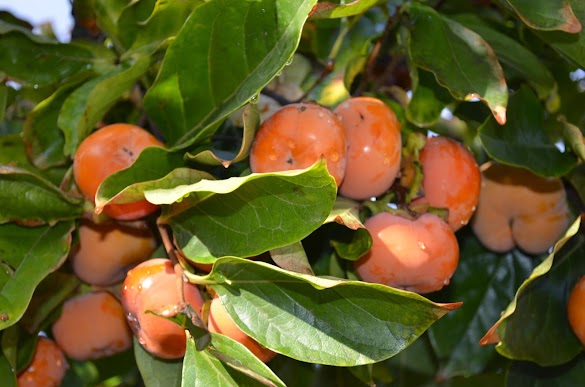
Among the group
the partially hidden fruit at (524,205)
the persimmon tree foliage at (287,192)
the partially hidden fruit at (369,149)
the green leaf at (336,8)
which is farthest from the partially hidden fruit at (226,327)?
the partially hidden fruit at (524,205)

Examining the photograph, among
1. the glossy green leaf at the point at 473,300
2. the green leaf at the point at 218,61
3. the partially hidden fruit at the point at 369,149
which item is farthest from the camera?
the glossy green leaf at the point at 473,300

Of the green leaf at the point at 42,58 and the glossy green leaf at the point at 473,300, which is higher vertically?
the green leaf at the point at 42,58

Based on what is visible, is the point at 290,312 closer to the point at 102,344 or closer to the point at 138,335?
the point at 138,335

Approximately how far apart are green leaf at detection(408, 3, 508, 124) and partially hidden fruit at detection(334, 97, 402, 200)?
0.11m

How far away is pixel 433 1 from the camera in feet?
4.59

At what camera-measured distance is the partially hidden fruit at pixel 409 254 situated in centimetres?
105

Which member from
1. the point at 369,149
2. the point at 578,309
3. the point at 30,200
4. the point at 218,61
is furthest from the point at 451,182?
the point at 30,200

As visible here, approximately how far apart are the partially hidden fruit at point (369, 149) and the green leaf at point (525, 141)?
0.13 m

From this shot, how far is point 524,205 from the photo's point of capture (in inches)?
50.4

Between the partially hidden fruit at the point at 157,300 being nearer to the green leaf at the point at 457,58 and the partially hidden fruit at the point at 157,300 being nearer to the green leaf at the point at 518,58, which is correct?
the green leaf at the point at 457,58

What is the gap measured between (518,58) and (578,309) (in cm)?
39

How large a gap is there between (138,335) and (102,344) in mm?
187

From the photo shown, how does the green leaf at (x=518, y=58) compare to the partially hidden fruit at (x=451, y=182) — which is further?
the green leaf at (x=518, y=58)

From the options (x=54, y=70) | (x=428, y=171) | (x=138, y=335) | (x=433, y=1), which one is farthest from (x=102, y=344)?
(x=433, y=1)
